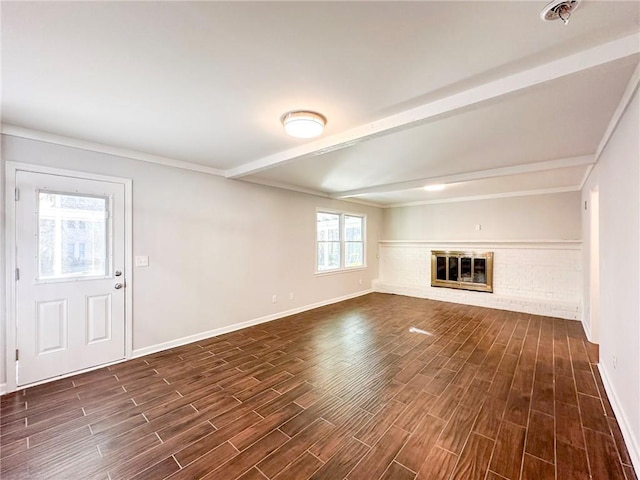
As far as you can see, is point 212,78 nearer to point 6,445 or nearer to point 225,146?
point 225,146

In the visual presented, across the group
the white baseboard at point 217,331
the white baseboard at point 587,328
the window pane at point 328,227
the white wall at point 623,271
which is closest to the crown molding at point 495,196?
the window pane at point 328,227

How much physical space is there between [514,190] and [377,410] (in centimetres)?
526

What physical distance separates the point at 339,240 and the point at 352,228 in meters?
0.71

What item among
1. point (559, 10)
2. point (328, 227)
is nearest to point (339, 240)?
point (328, 227)

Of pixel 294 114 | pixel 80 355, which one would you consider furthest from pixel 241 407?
pixel 294 114

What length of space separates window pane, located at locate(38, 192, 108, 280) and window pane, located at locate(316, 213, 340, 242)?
145 inches

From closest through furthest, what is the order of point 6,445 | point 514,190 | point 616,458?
point 616,458 → point 6,445 → point 514,190

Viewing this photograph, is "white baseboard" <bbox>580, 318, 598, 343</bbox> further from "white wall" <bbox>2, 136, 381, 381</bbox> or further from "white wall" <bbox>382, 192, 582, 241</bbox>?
"white wall" <bbox>2, 136, 381, 381</bbox>

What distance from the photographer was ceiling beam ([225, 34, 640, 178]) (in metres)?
1.51

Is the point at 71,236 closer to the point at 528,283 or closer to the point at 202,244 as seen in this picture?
the point at 202,244

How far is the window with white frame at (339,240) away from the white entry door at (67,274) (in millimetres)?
3552

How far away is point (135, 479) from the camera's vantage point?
1629mm

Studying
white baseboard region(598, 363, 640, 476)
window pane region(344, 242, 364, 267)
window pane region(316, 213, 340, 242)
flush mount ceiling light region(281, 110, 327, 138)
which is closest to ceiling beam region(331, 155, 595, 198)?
window pane region(316, 213, 340, 242)

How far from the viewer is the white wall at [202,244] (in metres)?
3.35
